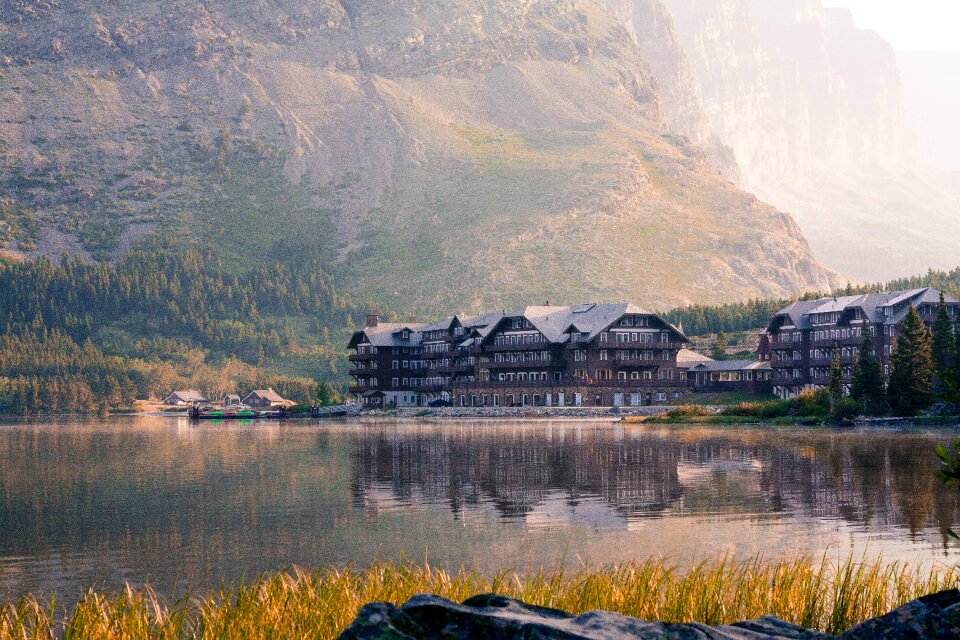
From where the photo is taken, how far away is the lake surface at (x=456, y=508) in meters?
30.0

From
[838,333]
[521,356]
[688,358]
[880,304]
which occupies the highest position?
[880,304]

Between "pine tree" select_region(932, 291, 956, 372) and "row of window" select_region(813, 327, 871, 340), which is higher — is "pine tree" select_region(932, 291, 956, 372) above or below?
below

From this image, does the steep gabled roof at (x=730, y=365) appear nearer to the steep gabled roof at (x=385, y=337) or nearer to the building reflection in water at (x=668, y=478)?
the steep gabled roof at (x=385, y=337)

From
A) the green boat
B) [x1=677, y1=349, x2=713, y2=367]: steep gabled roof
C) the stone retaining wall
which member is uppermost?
[x1=677, y1=349, x2=713, y2=367]: steep gabled roof

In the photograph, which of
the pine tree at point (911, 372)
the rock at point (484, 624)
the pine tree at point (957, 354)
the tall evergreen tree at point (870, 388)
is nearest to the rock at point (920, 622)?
the rock at point (484, 624)

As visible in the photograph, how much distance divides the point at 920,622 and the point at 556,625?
392 centimetres

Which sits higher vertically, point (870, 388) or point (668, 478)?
point (870, 388)

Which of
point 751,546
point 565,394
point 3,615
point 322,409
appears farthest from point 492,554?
point 322,409

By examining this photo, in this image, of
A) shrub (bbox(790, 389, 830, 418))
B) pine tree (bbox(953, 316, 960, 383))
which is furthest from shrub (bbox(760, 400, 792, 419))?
pine tree (bbox(953, 316, 960, 383))

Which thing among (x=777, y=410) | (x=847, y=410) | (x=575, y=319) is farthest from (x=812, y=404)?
(x=575, y=319)

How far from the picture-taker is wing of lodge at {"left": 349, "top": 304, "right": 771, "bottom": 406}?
154 meters

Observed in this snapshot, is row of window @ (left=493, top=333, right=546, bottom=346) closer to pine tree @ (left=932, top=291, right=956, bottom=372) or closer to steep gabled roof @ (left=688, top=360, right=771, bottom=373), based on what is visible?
steep gabled roof @ (left=688, top=360, right=771, bottom=373)

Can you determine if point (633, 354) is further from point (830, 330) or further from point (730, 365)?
point (830, 330)

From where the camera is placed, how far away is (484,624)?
39.4ft
